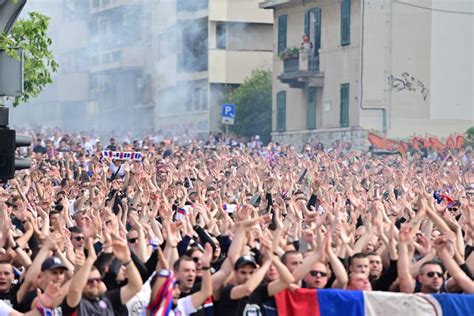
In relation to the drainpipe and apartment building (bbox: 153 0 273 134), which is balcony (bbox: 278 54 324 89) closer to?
the drainpipe

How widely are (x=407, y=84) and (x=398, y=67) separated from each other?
0.69 meters

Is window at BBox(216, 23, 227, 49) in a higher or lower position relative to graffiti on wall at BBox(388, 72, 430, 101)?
higher

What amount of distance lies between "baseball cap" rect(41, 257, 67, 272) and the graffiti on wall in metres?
35.6

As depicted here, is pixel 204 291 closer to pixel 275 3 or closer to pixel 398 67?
pixel 398 67

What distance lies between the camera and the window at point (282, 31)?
169 feet

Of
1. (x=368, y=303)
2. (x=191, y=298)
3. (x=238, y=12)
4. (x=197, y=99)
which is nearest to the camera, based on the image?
(x=191, y=298)

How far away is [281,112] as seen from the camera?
5253 cm

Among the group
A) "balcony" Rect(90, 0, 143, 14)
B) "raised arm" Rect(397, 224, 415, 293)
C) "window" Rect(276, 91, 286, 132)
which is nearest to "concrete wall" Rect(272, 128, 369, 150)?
"window" Rect(276, 91, 286, 132)

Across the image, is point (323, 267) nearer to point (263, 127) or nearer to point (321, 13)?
point (321, 13)

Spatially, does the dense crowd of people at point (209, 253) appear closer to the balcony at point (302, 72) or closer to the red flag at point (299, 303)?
the red flag at point (299, 303)

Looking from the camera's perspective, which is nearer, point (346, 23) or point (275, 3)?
point (346, 23)

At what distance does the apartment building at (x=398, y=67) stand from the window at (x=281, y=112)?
3.92 meters

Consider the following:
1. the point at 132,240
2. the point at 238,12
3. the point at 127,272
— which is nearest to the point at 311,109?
the point at 238,12

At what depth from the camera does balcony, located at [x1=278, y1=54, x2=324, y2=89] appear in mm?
48969
